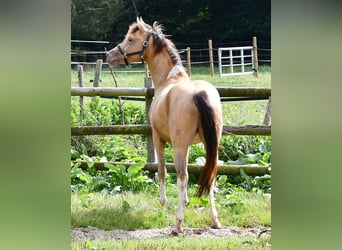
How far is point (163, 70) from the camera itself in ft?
12.4

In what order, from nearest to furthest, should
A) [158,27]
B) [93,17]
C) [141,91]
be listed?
[93,17] → [158,27] → [141,91]

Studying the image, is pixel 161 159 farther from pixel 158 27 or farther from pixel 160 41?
pixel 158 27

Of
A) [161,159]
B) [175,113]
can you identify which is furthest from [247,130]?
[175,113]

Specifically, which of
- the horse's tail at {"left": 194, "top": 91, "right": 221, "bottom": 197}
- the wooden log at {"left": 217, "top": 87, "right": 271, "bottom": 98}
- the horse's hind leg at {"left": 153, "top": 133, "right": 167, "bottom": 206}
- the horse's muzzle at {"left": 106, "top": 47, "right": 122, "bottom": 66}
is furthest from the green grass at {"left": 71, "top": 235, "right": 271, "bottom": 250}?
the horse's muzzle at {"left": 106, "top": 47, "right": 122, "bottom": 66}

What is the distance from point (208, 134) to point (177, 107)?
322 mm

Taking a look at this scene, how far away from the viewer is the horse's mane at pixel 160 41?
11.1ft

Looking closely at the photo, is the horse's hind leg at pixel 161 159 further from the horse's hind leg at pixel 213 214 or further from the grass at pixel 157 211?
the horse's hind leg at pixel 213 214

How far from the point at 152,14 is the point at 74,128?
4.74ft

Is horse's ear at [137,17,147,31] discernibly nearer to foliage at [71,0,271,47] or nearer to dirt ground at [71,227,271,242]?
foliage at [71,0,271,47]

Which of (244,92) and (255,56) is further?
(244,92)

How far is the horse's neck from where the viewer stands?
11.9ft
